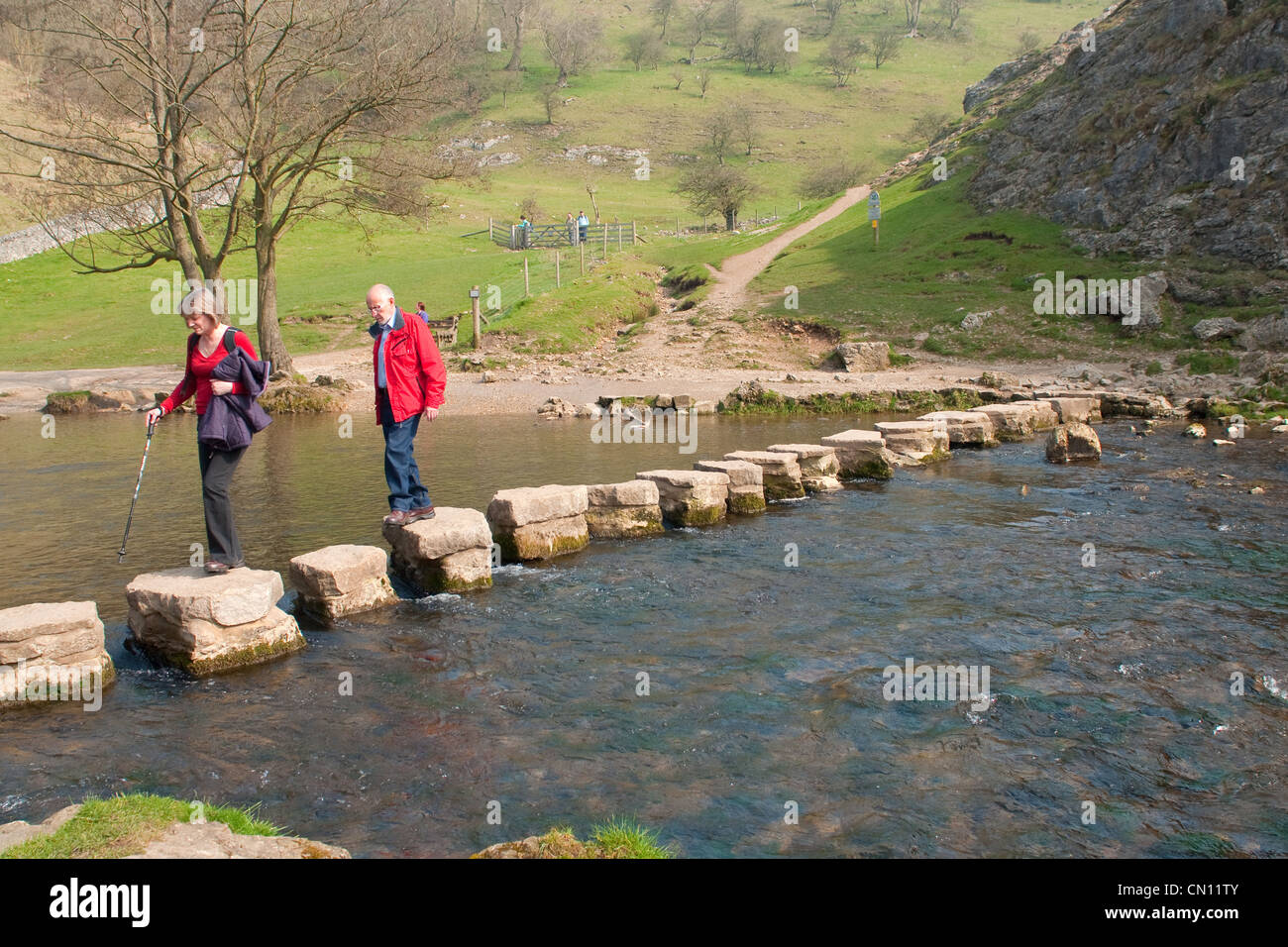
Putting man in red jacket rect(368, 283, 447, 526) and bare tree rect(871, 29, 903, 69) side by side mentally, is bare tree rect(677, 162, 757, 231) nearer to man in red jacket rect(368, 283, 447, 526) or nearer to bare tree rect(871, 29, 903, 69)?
man in red jacket rect(368, 283, 447, 526)

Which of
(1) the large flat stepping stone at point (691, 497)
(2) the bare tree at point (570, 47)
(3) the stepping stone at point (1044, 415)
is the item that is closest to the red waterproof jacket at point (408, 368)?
(1) the large flat stepping stone at point (691, 497)

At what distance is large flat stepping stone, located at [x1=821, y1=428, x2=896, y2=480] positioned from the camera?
14195mm

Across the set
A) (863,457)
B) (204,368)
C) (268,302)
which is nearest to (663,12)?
(268,302)

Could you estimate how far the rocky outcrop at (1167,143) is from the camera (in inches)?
1170

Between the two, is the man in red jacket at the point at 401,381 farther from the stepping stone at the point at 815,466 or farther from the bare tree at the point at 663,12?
the bare tree at the point at 663,12

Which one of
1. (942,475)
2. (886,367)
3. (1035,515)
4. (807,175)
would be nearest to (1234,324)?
(886,367)

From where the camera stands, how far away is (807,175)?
82.0 m

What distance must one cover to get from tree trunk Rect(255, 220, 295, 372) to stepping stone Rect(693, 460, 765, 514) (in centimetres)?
1711

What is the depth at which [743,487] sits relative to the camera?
40.2ft

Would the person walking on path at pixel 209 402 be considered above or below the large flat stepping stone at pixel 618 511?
above

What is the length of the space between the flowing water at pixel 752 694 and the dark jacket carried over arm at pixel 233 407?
1836 mm

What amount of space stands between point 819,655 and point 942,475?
27.0ft

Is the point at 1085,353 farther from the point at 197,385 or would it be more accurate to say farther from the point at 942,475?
the point at 197,385

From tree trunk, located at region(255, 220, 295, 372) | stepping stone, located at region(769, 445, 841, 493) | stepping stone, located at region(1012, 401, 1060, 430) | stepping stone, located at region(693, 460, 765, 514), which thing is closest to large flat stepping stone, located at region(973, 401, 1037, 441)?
stepping stone, located at region(1012, 401, 1060, 430)
